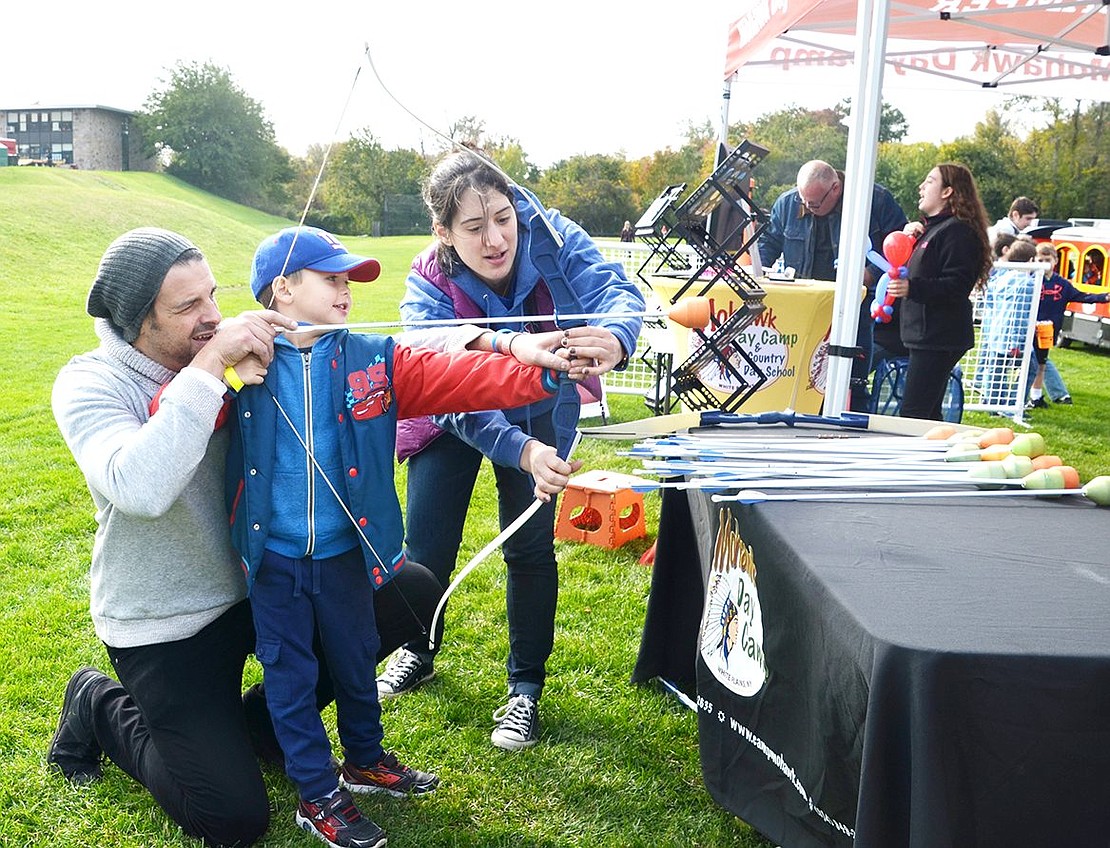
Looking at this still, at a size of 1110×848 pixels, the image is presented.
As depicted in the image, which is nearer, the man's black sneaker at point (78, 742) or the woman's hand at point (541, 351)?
the woman's hand at point (541, 351)

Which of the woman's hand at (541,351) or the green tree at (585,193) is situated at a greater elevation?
the green tree at (585,193)

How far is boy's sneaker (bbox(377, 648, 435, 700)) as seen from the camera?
3010 mm

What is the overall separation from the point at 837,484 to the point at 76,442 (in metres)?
1.61

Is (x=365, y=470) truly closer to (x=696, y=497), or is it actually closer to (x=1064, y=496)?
(x=696, y=497)

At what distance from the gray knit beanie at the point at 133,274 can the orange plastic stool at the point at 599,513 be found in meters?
2.47

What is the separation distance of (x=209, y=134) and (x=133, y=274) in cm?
2972

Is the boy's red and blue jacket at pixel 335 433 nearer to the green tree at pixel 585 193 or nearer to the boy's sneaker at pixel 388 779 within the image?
the boy's sneaker at pixel 388 779

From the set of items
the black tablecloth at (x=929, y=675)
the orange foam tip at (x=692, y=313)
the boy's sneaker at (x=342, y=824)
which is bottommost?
the boy's sneaker at (x=342, y=824)

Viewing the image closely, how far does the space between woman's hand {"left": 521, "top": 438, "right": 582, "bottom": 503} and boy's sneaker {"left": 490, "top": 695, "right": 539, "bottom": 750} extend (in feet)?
2.56

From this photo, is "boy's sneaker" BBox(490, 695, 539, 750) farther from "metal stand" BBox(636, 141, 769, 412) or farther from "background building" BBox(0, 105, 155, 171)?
"background building" BBox(0, 105, 155, 171)

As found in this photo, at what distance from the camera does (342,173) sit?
3.36 m

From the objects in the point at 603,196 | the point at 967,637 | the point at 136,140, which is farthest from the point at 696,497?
the point at 136,140

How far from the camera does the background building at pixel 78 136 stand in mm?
55125

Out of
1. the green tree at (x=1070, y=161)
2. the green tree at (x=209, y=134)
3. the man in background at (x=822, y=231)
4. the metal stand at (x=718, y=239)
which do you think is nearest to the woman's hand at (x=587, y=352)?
the metal stand at (x=718, y=239)
